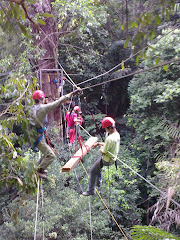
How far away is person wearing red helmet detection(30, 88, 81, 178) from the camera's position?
9.83ft

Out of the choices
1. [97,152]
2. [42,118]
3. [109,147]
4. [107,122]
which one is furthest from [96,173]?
[97,152]

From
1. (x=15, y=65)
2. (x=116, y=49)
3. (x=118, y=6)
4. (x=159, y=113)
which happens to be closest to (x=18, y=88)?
(x=15, y=65)

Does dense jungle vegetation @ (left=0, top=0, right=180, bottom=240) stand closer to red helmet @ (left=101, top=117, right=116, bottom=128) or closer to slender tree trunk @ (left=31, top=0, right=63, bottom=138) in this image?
slender tree trunk @ (left=31, top=0, right=63, bottom=138)

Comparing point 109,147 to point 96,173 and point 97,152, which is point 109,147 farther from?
point 97,152

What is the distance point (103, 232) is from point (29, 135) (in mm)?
3985

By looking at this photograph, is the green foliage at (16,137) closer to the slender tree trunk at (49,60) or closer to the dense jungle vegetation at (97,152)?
the dense jungle vegetation at (97,152)

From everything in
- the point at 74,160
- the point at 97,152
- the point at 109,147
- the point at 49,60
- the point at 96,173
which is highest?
the point at 49,60

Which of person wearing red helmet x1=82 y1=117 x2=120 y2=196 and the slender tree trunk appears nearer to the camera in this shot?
person wearing red helmet x1=82 y1=117 x2=120 y2=196

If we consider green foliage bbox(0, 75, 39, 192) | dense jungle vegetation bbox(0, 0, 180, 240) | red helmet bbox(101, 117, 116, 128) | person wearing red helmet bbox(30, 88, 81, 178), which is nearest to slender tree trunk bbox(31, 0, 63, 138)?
dense jungle vegetation bbox(0, 0, 180, 240)

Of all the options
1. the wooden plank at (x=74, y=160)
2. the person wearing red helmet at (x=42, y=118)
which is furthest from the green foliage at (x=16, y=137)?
the wooden plank at (x=74, y=160)

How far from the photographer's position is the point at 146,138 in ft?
23.4

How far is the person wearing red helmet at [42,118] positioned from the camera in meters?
3.00

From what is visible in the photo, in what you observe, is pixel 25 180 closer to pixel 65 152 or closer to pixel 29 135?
pixel 29 135

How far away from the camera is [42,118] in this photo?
10.3ft
